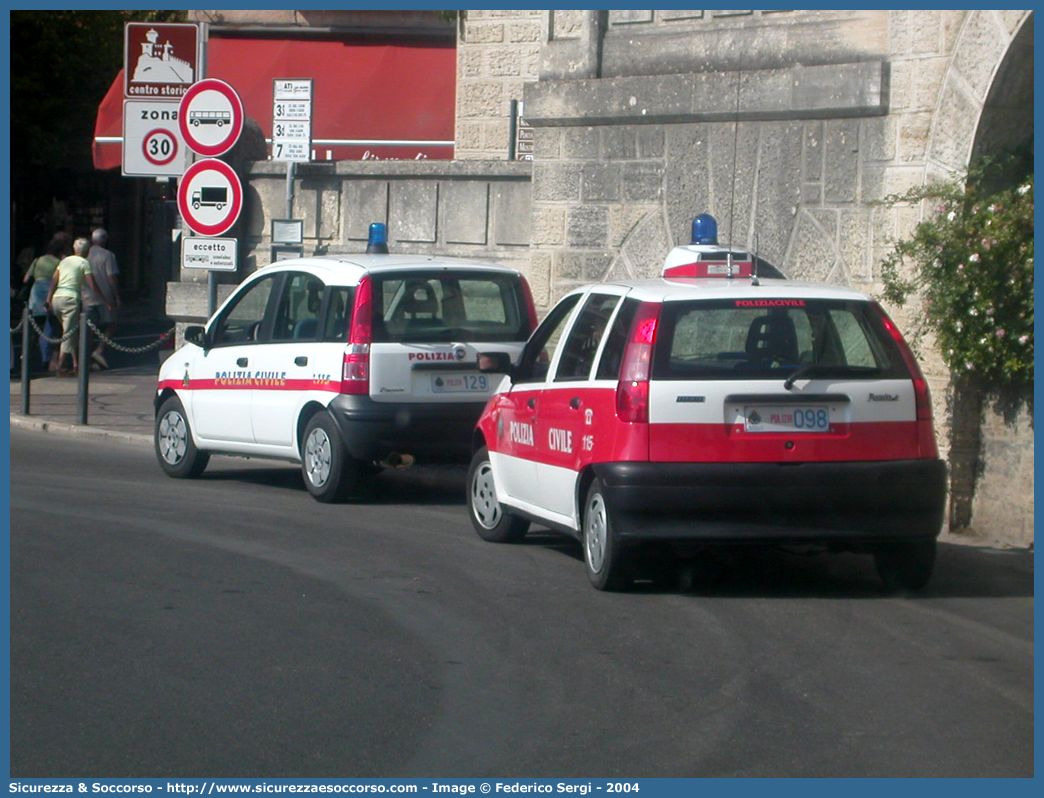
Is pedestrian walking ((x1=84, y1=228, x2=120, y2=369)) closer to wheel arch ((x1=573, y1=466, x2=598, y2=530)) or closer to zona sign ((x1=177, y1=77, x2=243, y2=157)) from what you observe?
zona sign ((x1=177, y1=77, x2=243, y2=157))

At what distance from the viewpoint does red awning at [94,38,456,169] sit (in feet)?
75.1

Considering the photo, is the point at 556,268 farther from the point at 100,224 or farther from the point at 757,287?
the point at 100,224

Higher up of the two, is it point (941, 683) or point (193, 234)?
point (193, 234)

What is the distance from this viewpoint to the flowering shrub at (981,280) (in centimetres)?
984

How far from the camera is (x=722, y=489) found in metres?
7.65

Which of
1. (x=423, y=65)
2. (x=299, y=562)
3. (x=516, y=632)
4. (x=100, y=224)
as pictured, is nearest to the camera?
(x=516, y=632)

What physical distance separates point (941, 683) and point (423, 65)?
63.7ft

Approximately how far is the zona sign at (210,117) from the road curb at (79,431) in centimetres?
278

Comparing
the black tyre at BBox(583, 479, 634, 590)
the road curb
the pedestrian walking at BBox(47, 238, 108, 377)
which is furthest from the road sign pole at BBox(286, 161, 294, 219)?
the black tyre at BBox(583, 479, 634, 590)

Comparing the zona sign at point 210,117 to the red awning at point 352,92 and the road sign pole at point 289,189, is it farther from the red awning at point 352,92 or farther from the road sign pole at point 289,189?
the red awning at point 352,92

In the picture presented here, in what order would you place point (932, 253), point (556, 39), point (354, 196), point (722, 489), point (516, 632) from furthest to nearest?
1. point (354, 196)
2. point (556, 39)
3. point (932, 253)
4. point (722, 489)
5. point (516, 632)

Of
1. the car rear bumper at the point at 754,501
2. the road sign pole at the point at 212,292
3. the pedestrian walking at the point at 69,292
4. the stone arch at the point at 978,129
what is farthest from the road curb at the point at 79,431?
the car rear bumper at the point at 754,501

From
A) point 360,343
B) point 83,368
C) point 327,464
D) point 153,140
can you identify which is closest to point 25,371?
point 83,368

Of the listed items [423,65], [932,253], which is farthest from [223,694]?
[423,65]
